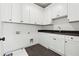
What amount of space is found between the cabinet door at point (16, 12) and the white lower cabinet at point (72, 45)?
154cm

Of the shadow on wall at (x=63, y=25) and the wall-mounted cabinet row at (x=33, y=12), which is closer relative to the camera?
the wall-mounted cabinet row at (x=33, y=12)

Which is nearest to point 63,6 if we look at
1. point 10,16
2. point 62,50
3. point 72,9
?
point 72,9

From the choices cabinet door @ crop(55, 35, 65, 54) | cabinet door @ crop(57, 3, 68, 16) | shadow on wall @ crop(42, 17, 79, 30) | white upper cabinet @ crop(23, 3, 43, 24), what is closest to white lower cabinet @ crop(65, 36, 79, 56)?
cabinet door @ crop(55, 35, 65, 54)

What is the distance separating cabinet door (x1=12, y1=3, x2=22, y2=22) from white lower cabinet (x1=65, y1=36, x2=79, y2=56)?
60.6 inches

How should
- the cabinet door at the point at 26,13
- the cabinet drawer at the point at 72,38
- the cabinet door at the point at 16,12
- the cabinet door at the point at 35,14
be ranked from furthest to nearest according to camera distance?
the cabinet door at the point at 35,14, the cabinet door at the point at 26,13, the cabinet door at the point at 16,12, the cabinet drawer at the point at 72,38

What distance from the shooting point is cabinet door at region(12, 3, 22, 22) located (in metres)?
1.66

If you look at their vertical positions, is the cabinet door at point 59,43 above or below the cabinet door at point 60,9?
below

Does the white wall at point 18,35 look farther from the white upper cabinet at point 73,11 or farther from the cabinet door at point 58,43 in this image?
the white upper cabinet at point 73,11

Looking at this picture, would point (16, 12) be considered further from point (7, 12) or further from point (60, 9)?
point (60, 9)

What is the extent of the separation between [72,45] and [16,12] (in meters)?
1.77

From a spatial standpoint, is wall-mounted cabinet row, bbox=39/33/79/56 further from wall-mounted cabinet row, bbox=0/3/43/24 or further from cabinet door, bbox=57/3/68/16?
wall-mounted cabinet row, bbox=0/3/43/24

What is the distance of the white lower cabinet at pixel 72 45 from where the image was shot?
120 centimetres

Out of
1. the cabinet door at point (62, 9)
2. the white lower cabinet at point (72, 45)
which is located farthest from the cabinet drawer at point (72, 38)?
the cabinet door at point (62, 9)

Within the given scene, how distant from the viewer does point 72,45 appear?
4.19 ft
